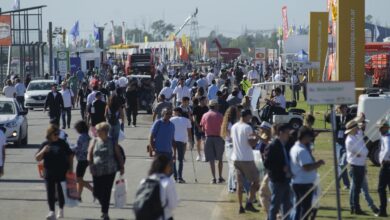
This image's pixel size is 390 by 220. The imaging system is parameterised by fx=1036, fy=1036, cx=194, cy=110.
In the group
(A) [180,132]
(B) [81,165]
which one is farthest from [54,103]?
(B) [81,165]

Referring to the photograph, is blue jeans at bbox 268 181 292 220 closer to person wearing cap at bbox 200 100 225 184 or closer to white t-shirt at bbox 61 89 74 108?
person wearing cap at bbox 200 100 225 184

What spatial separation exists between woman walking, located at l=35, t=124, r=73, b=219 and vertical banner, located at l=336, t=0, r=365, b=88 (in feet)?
64.4

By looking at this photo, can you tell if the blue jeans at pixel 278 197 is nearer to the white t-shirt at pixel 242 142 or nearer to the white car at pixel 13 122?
the white t-shirt at pixel 242 142

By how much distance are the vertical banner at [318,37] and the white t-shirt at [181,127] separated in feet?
71.8

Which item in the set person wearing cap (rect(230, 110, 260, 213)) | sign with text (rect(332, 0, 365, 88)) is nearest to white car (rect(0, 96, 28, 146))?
sign with text (rect(332, 0, 365, 88))

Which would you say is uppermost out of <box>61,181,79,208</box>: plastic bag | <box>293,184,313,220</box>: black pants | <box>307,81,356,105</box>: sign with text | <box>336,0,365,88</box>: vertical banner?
<box>336,0,365,88</box>: vertical banner

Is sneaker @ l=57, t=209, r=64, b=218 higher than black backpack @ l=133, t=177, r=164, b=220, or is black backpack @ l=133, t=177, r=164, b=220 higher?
black backpack @ l=133, t=177, r=164, b=220

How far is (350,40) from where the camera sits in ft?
113

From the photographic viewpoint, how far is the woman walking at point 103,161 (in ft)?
51.9

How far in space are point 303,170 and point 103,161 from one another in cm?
331

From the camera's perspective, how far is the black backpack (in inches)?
445

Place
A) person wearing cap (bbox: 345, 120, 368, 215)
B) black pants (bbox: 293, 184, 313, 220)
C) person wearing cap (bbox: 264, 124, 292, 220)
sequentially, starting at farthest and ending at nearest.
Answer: person wearing cap (bbox: 345, 120, 368, 215) < person wearing cap (bbox: 264, 124, 292, 220) < black pants (bbox: 293, 184, 313, 220)

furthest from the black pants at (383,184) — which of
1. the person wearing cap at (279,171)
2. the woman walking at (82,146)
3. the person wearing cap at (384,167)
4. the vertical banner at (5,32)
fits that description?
the vertical banner at (5,32)

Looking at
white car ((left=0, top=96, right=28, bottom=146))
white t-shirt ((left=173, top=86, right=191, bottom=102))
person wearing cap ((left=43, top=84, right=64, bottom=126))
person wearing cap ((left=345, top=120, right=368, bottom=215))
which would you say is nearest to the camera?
person wearing cap ((left=345, top=120, right=368, bottom=215))
